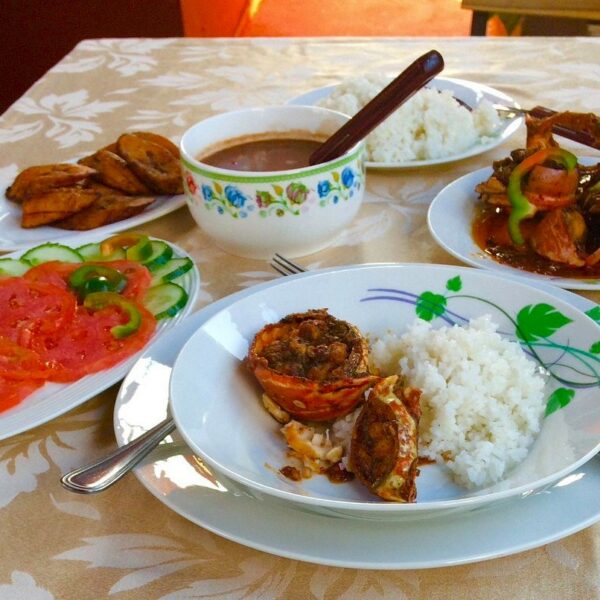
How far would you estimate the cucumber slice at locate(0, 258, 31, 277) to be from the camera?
1.23 meters

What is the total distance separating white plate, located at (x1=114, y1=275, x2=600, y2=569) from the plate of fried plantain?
732mm

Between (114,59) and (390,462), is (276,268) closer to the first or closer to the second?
(390,462)

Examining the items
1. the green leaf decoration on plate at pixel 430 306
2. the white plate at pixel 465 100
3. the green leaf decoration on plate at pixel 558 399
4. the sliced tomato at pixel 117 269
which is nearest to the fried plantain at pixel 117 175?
the sliced tomato at pixel 117 269

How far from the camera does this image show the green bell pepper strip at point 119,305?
107 centimetres

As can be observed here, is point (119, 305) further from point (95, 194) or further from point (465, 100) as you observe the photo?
point (465, 100)

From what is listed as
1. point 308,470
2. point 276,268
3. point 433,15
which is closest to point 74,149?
point 276,268

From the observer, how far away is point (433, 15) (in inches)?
247

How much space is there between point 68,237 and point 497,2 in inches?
94.6

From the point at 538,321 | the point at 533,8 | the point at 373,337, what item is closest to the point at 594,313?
the point at 538,321

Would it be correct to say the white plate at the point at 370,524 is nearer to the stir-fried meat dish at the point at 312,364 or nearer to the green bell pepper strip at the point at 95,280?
the stir-fried meat dish at the point at 312,364

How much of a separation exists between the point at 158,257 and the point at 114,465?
1.76ft

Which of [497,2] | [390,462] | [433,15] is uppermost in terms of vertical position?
[390,462]

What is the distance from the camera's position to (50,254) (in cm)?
126

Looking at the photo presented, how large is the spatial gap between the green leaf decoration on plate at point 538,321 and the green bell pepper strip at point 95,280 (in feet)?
2.12
